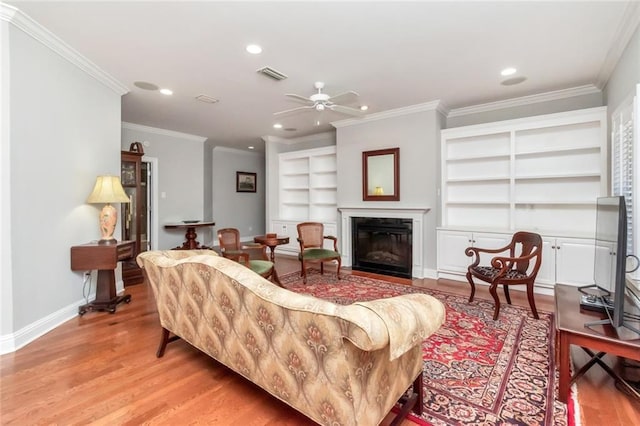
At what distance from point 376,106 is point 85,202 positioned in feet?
12.9

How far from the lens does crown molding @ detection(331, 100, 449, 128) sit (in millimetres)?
4438

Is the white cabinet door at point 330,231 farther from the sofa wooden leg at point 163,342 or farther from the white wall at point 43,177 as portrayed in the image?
the sofa wooden leg at point 163,342

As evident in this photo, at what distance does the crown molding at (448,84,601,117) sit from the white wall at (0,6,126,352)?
16.3 ft

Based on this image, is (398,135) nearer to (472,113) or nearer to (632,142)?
(472,113)

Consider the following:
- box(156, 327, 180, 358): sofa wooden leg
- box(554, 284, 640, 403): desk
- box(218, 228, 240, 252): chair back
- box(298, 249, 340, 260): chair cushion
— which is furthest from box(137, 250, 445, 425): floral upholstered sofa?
box(298, 249, 340, 260): chair cushion

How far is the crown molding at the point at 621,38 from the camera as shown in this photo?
7.49ft

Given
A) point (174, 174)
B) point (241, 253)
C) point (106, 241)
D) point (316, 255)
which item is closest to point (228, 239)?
point (241, 253)

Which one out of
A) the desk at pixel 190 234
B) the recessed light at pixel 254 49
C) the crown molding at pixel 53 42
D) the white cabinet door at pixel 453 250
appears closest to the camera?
the crown molding at pixel 53 42

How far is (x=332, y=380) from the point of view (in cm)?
126

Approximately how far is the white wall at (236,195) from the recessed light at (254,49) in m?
5.35

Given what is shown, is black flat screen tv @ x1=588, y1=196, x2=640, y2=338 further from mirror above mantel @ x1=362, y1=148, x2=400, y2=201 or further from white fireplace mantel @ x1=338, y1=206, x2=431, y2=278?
mirror above mantel @ x1=362, y1=148, x2=400, y2=201

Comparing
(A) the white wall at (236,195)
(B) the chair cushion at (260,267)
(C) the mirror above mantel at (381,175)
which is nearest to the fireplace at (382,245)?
(C) the mirror above mantel at (381,175)

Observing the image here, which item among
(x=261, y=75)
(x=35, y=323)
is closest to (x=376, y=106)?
(x=261, y=75)

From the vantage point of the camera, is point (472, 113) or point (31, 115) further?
point (472, 113)
